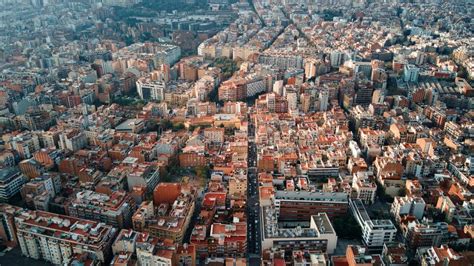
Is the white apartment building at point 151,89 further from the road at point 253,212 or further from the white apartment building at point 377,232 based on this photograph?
the white apartment building at point 377,232

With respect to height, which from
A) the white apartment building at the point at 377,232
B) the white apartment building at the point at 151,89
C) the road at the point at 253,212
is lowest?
the road at the point at 253,212

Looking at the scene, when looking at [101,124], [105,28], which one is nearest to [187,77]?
[101,124]

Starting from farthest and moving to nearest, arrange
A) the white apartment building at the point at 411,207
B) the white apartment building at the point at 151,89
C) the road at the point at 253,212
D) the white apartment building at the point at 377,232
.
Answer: the white apartment building at the point at 151,89
the white apartment building at the point at 411,207
the road at the point at 253,212
the white apartment building at the point at 377,232

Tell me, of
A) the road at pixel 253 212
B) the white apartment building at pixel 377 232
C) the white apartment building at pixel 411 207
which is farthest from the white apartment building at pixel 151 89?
the white apartment building at pixel 411 207

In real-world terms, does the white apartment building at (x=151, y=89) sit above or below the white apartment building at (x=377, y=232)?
above

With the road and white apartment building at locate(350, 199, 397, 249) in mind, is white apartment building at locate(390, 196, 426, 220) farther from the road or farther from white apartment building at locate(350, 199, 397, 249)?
the road

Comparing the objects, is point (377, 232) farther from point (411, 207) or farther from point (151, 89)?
point (151, 89)

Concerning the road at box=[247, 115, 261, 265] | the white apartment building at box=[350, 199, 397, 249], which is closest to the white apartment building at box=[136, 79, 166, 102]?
the road at box=[247, 115, 261, 265]

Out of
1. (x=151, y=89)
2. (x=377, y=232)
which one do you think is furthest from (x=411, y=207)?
(x=151, y=89)

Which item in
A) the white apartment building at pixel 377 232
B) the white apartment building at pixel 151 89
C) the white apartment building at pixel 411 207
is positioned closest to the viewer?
the white apartment building at pixel 377 232
